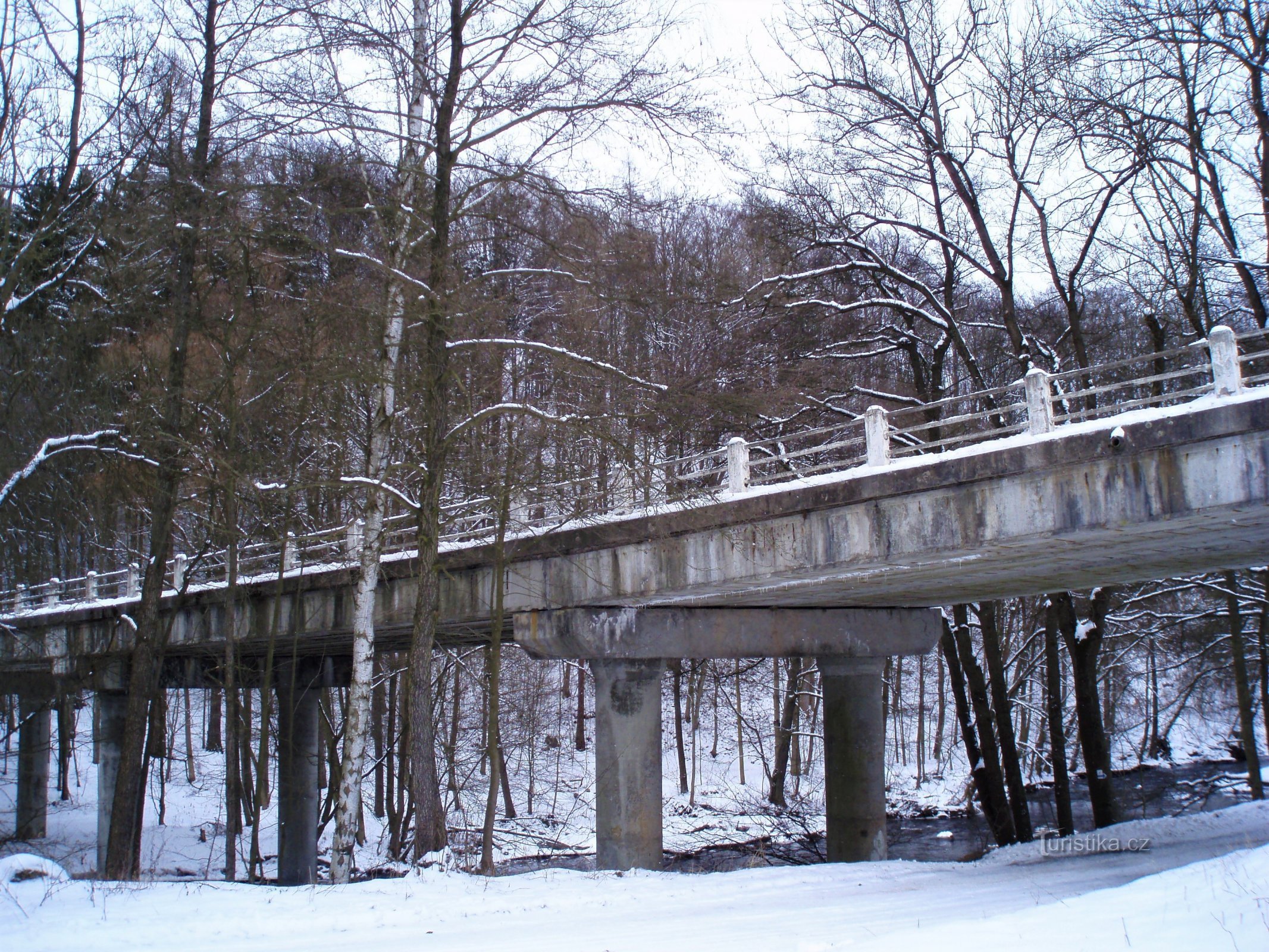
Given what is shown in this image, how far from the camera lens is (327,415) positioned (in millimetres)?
12867

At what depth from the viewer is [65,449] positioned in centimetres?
1252

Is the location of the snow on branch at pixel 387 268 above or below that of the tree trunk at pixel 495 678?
above

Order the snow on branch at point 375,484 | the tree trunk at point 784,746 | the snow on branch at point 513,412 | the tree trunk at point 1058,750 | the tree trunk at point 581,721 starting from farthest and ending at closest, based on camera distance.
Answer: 1. the tree trunk at point 581,721
2. the tree trunk at point 784,746
3. the tree trunk at point 1058,750
4. the snow on branch at point 513,412
5. the snow on branch at point 375,484

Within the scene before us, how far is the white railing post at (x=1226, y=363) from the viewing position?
8.71 meters

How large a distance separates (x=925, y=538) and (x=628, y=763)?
5.97 metres

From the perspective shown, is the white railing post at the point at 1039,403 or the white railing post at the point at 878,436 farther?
the white railing post at the point at 878,436

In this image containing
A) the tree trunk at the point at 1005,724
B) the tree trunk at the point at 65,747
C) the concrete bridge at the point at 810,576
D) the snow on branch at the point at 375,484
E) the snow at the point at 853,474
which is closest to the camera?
the snow at the point at 853,474

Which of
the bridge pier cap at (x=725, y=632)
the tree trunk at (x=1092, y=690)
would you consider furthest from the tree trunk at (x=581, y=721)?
the tree trunk at (x=1092, y=690)

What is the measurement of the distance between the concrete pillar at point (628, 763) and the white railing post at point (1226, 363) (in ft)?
27.7

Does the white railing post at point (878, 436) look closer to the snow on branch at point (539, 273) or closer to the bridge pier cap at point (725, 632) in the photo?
the snow on branch at point (539, 273)

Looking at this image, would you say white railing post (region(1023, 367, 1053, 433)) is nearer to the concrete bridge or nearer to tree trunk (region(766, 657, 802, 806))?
the concrete bridge

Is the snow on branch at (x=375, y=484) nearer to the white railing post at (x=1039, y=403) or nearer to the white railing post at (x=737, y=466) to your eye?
the white railing post at (x=737, y=466)

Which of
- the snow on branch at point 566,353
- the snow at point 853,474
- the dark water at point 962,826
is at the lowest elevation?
the dark water at point 962,826

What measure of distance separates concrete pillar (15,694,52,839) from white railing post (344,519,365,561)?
14817 millimetres
